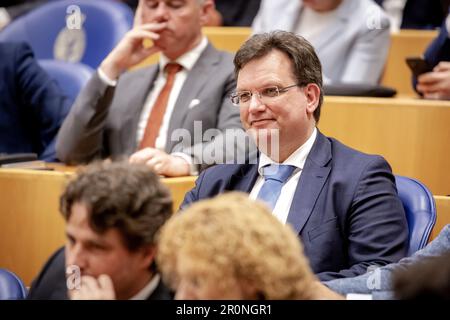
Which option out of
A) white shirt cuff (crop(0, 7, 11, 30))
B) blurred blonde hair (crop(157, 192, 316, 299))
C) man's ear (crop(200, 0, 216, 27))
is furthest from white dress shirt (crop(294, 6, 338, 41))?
blurred blonde hair (crop(157, 192, 316, 299))

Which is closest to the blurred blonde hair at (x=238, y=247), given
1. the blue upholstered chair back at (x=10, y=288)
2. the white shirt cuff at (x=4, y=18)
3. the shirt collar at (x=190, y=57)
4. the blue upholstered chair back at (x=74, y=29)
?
the blue upholstered chair back at (x=10, y=288)

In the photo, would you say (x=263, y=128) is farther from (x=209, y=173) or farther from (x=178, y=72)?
(x=178, y=72)

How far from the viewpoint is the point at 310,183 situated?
6.77 feet

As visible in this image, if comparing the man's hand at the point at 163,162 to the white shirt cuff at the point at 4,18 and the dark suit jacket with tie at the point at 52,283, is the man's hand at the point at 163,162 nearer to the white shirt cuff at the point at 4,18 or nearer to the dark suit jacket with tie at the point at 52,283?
the dark suit jacket with tie at the point at 52,283

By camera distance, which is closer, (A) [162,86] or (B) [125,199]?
(B) [125,199]

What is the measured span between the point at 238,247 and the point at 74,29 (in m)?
2.42

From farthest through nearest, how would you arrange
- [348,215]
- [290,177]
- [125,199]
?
1. [290,177]
2. [348,215]
3. [125,199]

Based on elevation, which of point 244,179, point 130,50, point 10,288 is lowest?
point 10,288

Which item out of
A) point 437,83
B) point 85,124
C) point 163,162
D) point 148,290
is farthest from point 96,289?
point 437,83

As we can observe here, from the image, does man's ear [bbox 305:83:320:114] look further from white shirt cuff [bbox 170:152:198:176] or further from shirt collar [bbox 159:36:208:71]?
shirt collar [bbox 159:36:208:71]

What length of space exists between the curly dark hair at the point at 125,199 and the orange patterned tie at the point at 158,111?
3.84 feet

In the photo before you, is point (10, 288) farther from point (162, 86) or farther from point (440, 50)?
point (440, 50)

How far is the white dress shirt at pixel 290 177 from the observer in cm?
208
